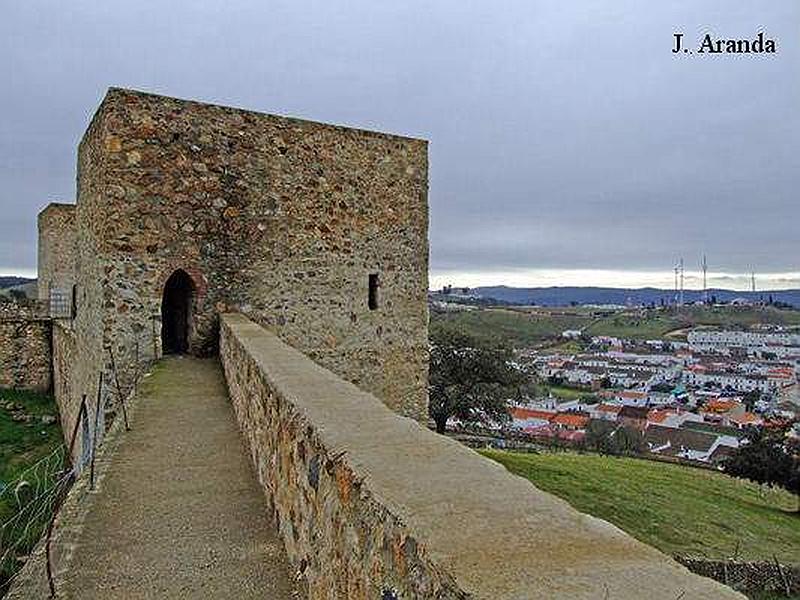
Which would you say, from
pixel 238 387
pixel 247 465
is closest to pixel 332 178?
pixel 238 387

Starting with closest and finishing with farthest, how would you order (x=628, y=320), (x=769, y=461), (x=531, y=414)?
(x=769, y=461) < (x=531, y=414) < (x=628, y=320)

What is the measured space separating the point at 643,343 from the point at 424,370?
108 meters

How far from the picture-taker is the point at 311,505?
11.4ft

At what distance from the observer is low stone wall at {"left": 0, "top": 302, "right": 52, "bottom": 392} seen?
20172mm

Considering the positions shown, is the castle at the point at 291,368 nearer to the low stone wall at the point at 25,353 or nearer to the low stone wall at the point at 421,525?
the low stone wall at the point at 421,525

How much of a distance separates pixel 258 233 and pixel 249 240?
0.62 feet

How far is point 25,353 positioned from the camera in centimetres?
2031

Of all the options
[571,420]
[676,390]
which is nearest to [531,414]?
[571,420]

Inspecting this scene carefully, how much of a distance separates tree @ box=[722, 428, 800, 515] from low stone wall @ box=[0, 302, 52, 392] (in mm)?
26055

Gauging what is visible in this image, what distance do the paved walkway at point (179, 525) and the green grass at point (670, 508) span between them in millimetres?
7167

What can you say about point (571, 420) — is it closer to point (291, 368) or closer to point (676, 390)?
point (676, 390)

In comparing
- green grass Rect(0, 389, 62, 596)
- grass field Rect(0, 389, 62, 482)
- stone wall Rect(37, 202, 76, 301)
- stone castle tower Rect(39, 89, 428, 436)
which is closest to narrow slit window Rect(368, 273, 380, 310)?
stone castle tower Rect(39, 89, 428, 436)

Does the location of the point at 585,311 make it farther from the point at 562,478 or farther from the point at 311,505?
the point at 311,505

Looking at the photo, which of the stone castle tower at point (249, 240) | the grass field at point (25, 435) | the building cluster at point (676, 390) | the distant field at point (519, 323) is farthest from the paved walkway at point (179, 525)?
the distant field at point (519, 323)
